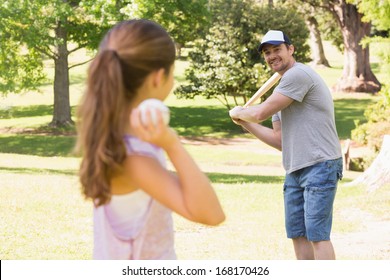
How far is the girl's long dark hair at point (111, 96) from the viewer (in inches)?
95.7

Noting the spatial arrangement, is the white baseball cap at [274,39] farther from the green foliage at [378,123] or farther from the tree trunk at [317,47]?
the tree trunk at [317,47]

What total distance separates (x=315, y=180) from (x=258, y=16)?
26431 millimetres

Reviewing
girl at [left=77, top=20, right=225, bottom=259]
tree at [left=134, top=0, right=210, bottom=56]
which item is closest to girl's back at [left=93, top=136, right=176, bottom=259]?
girl at [left=77, top=20, right=225, bottom=259]

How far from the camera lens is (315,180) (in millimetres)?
5273

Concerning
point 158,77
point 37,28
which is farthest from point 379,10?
point 37,28

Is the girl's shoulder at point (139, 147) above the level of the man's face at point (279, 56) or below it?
above

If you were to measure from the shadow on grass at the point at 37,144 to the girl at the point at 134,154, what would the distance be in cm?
2361

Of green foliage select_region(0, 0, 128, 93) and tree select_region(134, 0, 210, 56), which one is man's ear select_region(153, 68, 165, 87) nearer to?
green foliage select_region(0, 0, 128, 93)

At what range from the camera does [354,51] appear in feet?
141

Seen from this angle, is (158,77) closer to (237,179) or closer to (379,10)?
(379,10)

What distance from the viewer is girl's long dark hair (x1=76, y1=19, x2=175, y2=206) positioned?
7.97ft

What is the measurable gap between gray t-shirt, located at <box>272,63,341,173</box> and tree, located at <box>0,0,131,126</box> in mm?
19534

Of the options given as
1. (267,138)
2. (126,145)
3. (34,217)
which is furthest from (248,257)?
(126,145)

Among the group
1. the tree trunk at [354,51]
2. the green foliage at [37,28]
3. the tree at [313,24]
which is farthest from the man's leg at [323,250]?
the tree at [313,24]
